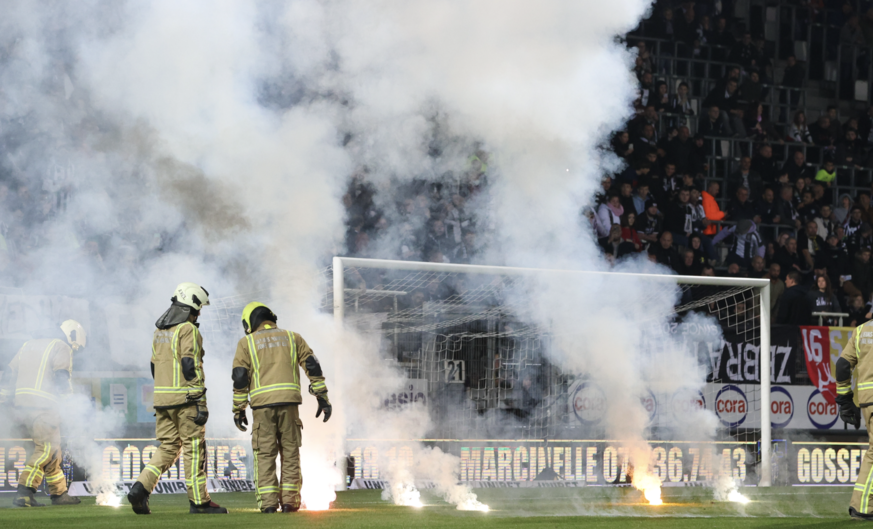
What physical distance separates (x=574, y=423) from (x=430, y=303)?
91.9 inches

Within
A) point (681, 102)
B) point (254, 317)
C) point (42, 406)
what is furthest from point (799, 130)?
point (42, 406)

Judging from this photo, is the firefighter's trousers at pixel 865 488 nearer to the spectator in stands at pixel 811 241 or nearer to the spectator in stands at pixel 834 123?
the spectator in stands at pixel 811 241

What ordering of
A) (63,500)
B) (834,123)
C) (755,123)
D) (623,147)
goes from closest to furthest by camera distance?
(63,500)
(623,147)
(755,123)
(834,123)

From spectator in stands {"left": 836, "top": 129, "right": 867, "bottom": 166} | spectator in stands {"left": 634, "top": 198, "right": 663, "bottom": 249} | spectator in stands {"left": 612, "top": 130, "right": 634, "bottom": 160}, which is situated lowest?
spectator in stands {"left": 634, "top": 198, "right": 663, "bottom": 249}

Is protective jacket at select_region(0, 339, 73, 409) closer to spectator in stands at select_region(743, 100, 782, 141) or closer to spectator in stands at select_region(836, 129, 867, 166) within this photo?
spectator in stands at select_region(743, 100, 782, 141)

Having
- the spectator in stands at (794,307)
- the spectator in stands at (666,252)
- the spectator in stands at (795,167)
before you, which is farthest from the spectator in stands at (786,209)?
the spectator in stands at (666,252)

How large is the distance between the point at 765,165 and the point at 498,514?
39.2 ft

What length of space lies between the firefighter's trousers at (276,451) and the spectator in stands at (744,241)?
33.6 ft

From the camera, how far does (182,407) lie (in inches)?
324

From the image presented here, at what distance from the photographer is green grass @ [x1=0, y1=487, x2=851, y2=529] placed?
714 centimetres

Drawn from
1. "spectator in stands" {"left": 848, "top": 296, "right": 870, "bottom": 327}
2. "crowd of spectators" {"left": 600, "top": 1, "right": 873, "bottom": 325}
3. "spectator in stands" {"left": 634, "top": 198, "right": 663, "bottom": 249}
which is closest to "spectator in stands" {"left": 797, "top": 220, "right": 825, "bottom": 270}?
"crowd of spectators" {"left": 600, "top": 1, "right": 873, "bottom": 325}

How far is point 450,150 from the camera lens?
11.2m

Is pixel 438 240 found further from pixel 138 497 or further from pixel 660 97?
pixel 138 497

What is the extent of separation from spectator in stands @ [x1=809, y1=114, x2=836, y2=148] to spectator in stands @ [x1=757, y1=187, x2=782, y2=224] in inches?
95.7
